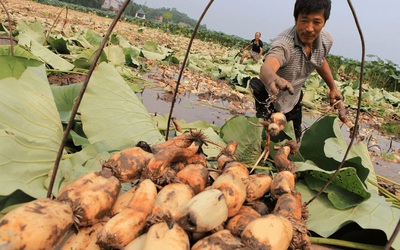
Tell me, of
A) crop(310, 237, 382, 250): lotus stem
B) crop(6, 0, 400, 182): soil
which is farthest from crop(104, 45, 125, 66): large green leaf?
crop(310, 237, 382, 250): lotus stem

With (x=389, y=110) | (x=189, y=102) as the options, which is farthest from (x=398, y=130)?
(x=189, y=102)

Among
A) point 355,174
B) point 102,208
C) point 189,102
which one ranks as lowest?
point 189,102

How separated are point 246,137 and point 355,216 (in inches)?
26.4

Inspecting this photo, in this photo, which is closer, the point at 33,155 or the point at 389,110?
the point at 33,155

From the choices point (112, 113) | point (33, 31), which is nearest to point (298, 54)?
point (112, 113)

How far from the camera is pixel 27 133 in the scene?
1430 mm

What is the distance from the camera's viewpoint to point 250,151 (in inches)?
74.4

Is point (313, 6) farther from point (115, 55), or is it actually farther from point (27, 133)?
point (115, 55)

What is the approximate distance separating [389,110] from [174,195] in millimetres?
7120

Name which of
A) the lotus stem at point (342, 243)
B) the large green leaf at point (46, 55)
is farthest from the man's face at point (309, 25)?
the large green leaf at point (46, 55)

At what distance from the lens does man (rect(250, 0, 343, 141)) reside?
6.99ft

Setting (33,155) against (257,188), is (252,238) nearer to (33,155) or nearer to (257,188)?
(257,188)

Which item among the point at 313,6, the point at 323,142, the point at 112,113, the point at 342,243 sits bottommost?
the point at 342,243

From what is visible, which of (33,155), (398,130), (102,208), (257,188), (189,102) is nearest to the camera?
(102,208)
